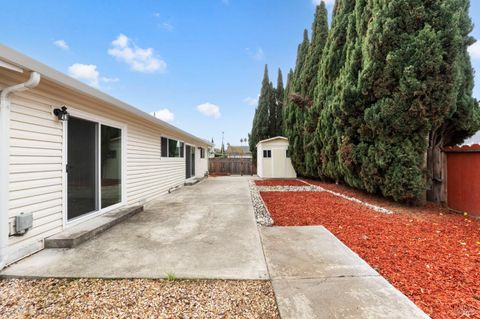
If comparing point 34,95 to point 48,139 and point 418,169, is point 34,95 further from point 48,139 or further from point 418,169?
point 418,169

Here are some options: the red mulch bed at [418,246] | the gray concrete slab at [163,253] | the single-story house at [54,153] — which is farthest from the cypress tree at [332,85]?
the single-story house at [54,153]

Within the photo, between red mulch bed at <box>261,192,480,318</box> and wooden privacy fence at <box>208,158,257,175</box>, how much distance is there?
503 inches

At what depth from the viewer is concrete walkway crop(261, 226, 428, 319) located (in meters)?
1.77

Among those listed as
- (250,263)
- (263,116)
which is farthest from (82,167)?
(263,116)

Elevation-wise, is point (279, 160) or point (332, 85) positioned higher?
point (332, 85)

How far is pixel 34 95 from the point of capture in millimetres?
3006

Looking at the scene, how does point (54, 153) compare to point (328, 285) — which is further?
point (54, 153)

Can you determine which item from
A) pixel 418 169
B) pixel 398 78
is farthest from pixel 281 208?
pixel 398 78

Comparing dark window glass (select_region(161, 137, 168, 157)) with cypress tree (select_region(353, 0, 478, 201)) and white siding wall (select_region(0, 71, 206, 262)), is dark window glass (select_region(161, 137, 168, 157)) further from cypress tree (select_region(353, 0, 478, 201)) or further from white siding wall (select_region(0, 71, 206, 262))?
cypress tree (select_region(353, 0, 478, 201))

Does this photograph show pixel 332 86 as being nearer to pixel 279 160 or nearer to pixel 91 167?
pixel 279 160

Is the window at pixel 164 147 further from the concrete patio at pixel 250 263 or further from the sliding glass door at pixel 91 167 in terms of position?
the concrete patio at pixel 250 263

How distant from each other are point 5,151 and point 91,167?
1.52 m

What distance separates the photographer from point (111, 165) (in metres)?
4.76

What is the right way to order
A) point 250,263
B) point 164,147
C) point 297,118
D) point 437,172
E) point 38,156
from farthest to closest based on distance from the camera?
point 297,118
point 164,147
point 437,172
point 38,156
point 250,263
